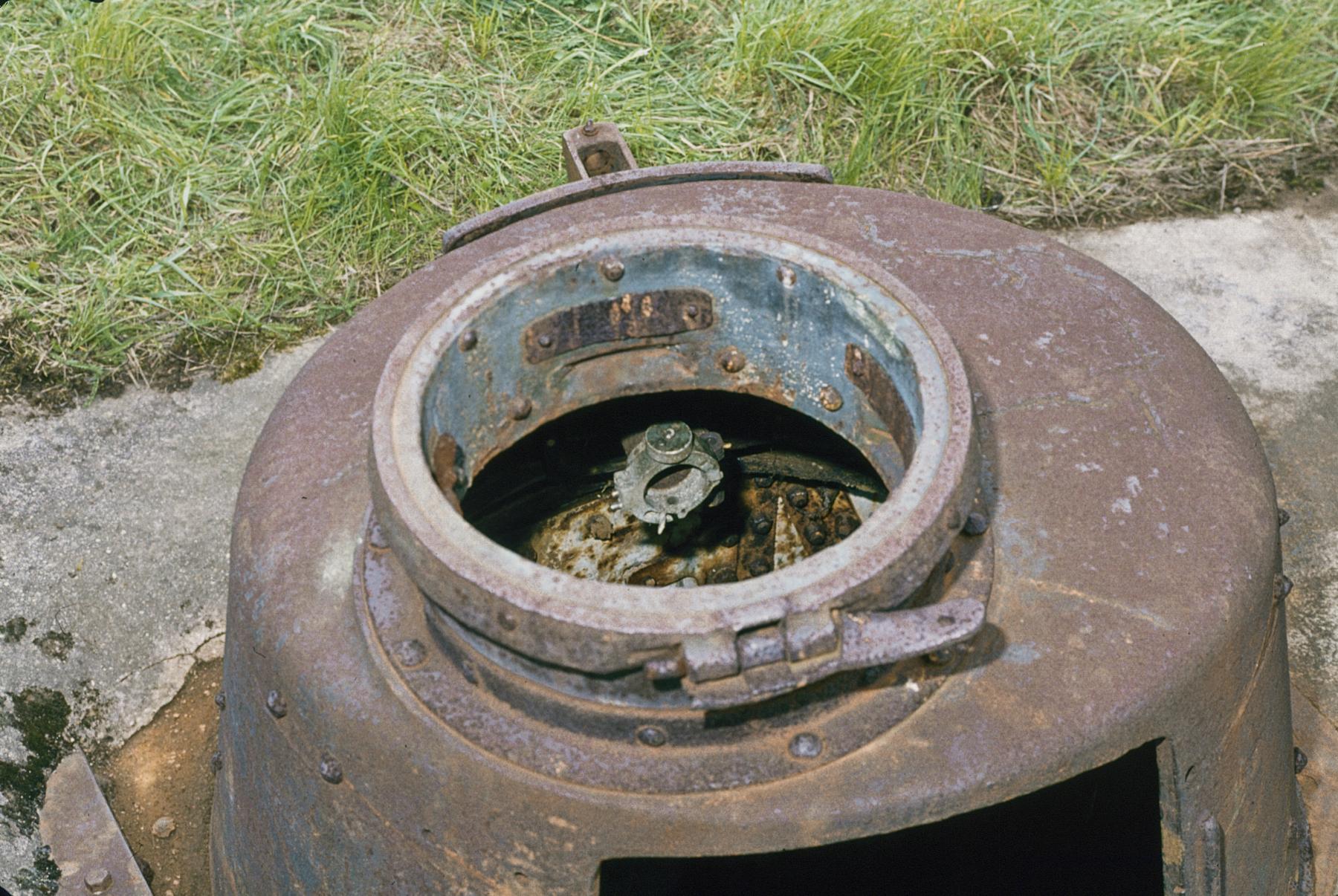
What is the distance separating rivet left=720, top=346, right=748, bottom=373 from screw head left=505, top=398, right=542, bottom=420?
Answer: 0.96ft

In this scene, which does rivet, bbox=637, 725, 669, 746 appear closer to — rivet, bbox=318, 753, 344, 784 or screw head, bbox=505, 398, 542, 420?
rivet, bbox=318, 753, 344, 784

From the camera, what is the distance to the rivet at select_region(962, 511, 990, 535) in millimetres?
1787

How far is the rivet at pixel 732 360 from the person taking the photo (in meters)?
1.99

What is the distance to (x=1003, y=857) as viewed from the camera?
297 cm

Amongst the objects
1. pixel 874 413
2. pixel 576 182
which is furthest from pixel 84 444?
pixel 874 413

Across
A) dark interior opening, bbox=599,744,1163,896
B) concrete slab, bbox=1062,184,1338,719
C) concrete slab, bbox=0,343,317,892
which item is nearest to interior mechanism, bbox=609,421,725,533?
dark interior opening, bbox=599,744,1163,896

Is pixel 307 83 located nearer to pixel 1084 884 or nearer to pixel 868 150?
pixel 868 150

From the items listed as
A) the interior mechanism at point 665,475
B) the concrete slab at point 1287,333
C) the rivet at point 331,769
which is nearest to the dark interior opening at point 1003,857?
the concrete slab at point 1287,333

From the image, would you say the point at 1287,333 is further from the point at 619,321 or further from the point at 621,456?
the point at 619,321

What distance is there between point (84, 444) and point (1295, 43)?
408 cm

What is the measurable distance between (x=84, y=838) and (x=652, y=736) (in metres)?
Answer: 1.41

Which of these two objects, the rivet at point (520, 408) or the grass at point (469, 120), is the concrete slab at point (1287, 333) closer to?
the grass at point (469, 120)

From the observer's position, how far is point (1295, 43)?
4.62 m

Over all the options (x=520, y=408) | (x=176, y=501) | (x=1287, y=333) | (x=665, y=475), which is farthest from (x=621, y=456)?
(x=1287, y=333)
